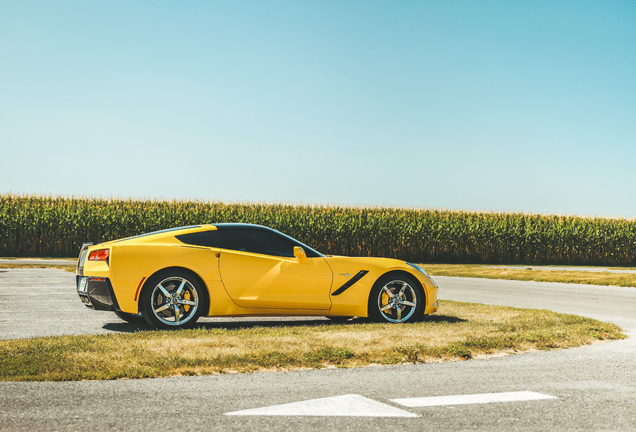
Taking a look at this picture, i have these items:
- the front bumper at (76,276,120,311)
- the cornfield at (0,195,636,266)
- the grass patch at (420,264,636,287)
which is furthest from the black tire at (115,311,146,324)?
the cornfield at (0,195,636,266)

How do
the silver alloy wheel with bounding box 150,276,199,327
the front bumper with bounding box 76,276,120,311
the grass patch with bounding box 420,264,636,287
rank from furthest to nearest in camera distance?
1. the grass patch with bounding box 420,264,636,287
2. the silver alloy wheel with bounding box 150,276,199,327
3. the front bumper with bounding box 76,276,120,311

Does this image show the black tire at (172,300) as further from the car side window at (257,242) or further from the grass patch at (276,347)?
the car side window at (257,242)

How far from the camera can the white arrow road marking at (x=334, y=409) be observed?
4262 millimetres

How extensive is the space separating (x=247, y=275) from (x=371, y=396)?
3.71 metres

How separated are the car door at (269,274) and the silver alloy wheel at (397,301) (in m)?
0.80

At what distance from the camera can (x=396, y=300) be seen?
341 inches

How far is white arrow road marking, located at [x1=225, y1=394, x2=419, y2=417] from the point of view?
14.0 feet

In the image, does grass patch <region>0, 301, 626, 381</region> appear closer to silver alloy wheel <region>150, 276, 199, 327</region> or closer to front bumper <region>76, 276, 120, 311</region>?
silver alloy wheel <region>150, 276, 199, 327</region>

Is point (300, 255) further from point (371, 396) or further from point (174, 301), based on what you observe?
point (371, 396)

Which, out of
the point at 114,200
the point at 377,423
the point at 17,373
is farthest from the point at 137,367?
the point at 114,200

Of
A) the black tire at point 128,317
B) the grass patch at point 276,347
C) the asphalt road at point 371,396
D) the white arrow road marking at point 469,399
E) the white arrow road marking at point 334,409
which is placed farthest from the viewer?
the black tire at point 128,317

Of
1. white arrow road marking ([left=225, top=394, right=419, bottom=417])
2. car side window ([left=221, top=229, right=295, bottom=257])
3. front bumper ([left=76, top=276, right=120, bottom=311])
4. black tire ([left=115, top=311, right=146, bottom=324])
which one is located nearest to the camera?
white arrow road marking ([left=225, top=394, right=419, bottom=417])

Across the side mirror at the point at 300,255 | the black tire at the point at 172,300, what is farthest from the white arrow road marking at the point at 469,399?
the black tire at the point at 172,300

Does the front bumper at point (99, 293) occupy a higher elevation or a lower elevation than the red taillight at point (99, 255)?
lower
